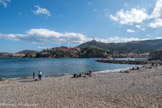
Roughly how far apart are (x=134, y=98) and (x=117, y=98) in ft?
3.27

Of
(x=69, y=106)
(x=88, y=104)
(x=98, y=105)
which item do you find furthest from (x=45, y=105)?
(x=98, y=105)

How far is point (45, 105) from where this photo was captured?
23.0 feet

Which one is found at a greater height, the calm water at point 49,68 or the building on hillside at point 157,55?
the building on hillside at point 157,55

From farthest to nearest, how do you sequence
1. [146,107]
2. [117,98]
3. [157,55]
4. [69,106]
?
[157,55] → [117,98] → [69,106] → [146,107]

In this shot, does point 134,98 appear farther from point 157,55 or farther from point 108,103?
point 157,55

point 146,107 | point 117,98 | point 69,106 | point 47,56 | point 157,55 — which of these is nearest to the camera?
point 146,107

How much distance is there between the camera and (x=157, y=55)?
94812mm

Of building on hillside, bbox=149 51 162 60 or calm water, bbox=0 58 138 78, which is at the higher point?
building on hillside, bbox=149 51 162 60

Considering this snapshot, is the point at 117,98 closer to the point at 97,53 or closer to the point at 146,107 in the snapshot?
the point at 146,107

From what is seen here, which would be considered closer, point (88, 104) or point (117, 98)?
point (88, 104)

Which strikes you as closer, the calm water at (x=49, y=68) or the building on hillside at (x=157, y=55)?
the calm water at (x=49, y=68)

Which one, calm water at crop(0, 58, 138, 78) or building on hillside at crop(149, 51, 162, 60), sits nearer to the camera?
calm water at crop(0, 58, 138, 78)

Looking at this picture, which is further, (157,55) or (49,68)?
(157,55)

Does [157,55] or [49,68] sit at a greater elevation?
[157,55]
